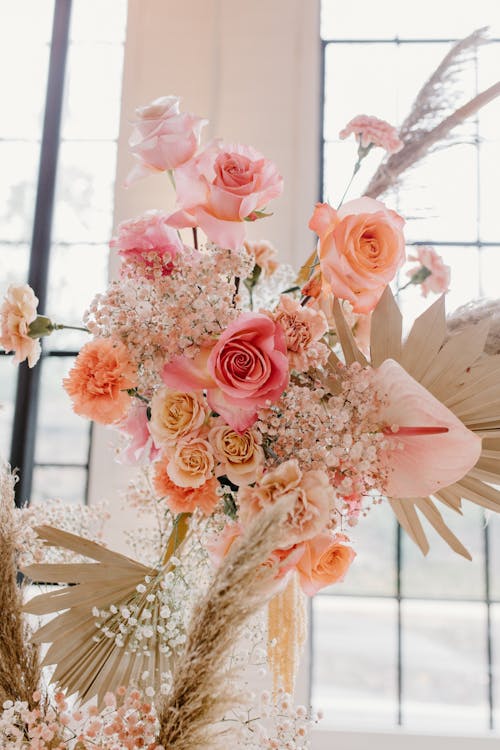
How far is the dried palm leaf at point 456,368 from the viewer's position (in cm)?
57

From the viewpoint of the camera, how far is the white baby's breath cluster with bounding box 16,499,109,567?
24.1 inches

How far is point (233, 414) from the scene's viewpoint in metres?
0.55

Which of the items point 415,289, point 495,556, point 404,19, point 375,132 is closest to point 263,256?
point 375,132

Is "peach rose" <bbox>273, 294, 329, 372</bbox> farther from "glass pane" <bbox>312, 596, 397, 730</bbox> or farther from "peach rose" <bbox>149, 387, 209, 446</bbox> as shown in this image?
"glass pane" <bbox>312, 596, 397, 730</bbox>

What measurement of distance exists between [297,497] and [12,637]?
23 centimetres

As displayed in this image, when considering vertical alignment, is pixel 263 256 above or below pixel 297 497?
above

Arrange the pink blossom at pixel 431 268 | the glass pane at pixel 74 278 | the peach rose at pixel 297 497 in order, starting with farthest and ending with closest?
1. the glass pane at pixel 74 278
2. the pink blossom at pixel 431 268
3. the peach rose at pixel 297 497

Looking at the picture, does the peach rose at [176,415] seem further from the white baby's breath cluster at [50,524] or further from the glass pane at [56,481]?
the glass pane at [56,481]

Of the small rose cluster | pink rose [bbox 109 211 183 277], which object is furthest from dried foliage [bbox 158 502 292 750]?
pink rose [bbox 109 211 183 277]

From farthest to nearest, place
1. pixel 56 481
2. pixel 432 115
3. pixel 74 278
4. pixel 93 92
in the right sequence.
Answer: pixel 93 92 → pixel 74 278 → pixel 56 481 → pixel 432 115

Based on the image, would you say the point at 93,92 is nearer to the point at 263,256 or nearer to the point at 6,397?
the point at 6,397

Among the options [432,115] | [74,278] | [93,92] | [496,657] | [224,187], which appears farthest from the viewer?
[93,92]

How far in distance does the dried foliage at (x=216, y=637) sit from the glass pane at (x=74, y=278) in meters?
2.17

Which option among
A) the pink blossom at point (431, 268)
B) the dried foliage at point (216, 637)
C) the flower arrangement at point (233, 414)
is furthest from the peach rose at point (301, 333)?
the pink blossom at point (431, 268)
